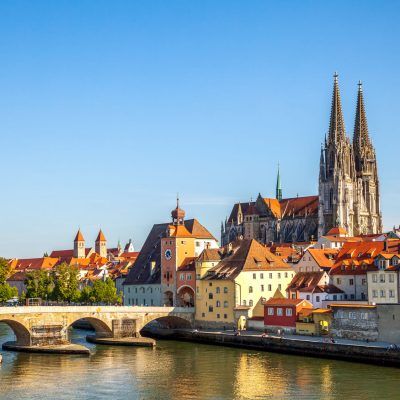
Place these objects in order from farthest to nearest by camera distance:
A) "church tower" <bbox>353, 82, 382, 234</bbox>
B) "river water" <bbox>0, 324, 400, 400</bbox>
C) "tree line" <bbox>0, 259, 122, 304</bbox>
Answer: "church tower" <bbox>353, 82, 382, 234</bbox> < "tree line" <bbox>0, 259, 122, 304</bbox> < "river water" <bbox>0, 324, 400, 400</bbox>

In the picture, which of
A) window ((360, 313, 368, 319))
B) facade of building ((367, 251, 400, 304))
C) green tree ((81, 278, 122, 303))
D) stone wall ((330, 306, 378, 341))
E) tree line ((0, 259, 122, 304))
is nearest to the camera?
stone wall ((330, 306, 378, 341))

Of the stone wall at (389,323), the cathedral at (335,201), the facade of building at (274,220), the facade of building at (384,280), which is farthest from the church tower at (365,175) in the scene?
the stone wall at (389,323)

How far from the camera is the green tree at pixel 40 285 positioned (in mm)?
115938

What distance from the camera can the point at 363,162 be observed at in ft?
559

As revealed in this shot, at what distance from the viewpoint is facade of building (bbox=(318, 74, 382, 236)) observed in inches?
6329

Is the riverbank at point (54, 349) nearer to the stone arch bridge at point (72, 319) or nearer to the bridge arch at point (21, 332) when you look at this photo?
the bridge arch at point (21, 332)

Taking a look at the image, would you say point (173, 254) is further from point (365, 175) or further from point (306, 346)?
point (365, 175)

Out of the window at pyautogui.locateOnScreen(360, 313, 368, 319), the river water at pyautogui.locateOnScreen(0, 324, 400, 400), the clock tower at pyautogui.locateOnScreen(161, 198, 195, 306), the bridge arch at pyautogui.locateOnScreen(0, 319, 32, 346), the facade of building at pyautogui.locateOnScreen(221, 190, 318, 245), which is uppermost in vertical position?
the facade of building at pyautogui.locateOnScreen(221, 190, 318, 245)

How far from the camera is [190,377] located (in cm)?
5878

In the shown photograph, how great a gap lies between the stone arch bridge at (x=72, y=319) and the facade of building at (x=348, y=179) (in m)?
74.1

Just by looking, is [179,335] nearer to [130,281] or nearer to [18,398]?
[130,281]

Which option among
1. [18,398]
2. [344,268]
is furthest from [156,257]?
[18,398]

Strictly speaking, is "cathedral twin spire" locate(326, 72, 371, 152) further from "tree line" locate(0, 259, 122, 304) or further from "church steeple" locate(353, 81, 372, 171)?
"tree line" locate(0, 259, 122, 304)

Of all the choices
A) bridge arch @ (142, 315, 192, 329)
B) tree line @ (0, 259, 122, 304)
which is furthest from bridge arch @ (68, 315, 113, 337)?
tree line @ (0, 259, 122, 304)
